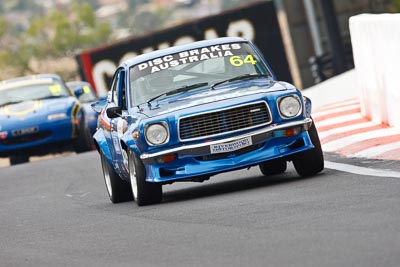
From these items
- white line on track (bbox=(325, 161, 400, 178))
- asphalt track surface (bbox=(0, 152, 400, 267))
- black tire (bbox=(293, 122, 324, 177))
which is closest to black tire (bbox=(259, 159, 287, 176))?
asphalt track surface (bbox=(0, 152, 400, 267))

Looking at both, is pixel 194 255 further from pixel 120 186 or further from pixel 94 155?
pixel 94 155

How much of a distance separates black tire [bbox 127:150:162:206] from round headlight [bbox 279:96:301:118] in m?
1.19

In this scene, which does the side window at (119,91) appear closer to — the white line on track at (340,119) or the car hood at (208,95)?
the car hood at (208,95)

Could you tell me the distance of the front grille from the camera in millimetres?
11352

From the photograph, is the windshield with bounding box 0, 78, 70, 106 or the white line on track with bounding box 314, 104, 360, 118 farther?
the windshield with bounding box 0, 78, 70, 106

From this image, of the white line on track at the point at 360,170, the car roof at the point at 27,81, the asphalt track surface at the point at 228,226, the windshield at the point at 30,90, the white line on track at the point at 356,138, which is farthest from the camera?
the car roof at the point at 27,81

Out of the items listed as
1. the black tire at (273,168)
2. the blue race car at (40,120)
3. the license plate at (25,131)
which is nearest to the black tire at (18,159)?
the blue race car at (40,120)

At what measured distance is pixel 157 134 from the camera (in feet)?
37.4

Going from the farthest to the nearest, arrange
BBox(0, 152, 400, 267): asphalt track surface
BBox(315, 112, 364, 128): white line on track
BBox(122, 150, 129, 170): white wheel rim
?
BBox(315, 112, 364, 128): white line on track < BBox(122, 150, 129, 170): white wheel rim < BBox(0, 152, 400, 267): asphalt track surface

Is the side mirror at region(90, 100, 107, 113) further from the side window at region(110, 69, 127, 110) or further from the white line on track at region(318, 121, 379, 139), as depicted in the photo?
the white line on track at region(318, 121, 379, 139)

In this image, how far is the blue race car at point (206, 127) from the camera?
1135 centimetres

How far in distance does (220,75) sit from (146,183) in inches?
52.5

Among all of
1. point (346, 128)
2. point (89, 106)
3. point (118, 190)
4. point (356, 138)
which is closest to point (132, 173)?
point (118, 190)

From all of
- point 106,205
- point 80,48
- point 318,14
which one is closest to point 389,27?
point 106,205
